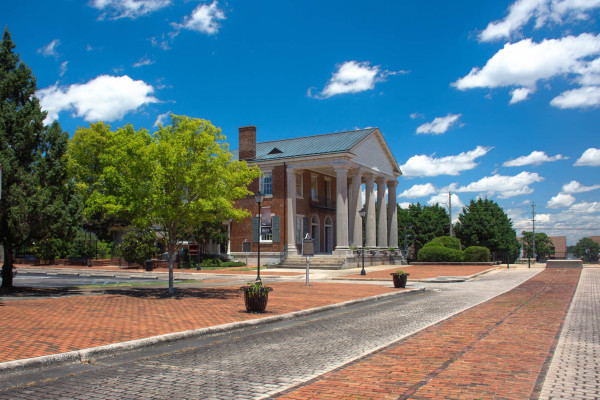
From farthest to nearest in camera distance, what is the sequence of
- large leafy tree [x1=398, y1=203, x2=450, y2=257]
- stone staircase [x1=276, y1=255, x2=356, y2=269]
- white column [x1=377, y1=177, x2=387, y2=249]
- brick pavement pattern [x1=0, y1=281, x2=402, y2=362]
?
large leafy tree [x1=398, y1=203, x2=450, y2=257] → white column [x1=377, y1=177, x2=387, y2=249] → stone staircase [x1=276, y1=255, x2=356, y2=269] → brick pavement pattern [x1=0, y1=281, x2=402, y2=362]

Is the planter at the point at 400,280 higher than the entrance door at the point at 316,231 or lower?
lower

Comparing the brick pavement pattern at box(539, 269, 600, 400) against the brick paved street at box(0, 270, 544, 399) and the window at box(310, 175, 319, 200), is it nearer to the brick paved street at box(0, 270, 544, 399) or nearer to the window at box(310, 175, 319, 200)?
the brick paved street at box(0, 270, 544, 399)

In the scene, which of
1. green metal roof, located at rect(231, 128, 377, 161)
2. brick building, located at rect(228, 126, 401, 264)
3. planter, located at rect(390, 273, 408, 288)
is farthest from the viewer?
green metal roof, located at rect(231, 128, 377, 161)

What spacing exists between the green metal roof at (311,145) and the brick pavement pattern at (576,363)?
3079 cm

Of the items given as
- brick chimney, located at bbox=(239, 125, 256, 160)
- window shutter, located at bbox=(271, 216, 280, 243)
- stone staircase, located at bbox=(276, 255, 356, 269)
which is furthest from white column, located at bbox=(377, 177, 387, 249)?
brick chimney, located at bbox=(239, 125, 256, 160)

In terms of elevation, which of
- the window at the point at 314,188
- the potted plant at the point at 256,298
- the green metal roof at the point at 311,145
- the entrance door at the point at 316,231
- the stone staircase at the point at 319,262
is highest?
the green metal roof at the point at 311,145

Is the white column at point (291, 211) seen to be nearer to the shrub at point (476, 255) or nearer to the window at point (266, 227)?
the window at point (266, 227)

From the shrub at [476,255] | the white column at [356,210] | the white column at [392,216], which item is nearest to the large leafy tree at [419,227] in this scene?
the white column at [392,216]

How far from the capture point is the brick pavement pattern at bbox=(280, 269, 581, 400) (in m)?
5.79

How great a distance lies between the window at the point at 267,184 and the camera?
43.9m

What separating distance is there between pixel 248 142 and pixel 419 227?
35561 mm

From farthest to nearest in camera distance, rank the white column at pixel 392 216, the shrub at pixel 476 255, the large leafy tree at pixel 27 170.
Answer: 1. the white column at pixel 392 216
2. the shrub at pixel 476 255
3. the large leafy tree at pixel 27 170

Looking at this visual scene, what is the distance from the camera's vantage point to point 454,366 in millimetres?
7105

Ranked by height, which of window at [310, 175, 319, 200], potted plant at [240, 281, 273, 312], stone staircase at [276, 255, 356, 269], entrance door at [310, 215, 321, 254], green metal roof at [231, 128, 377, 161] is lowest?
stone staircase at [276, 255, 356, 269]
